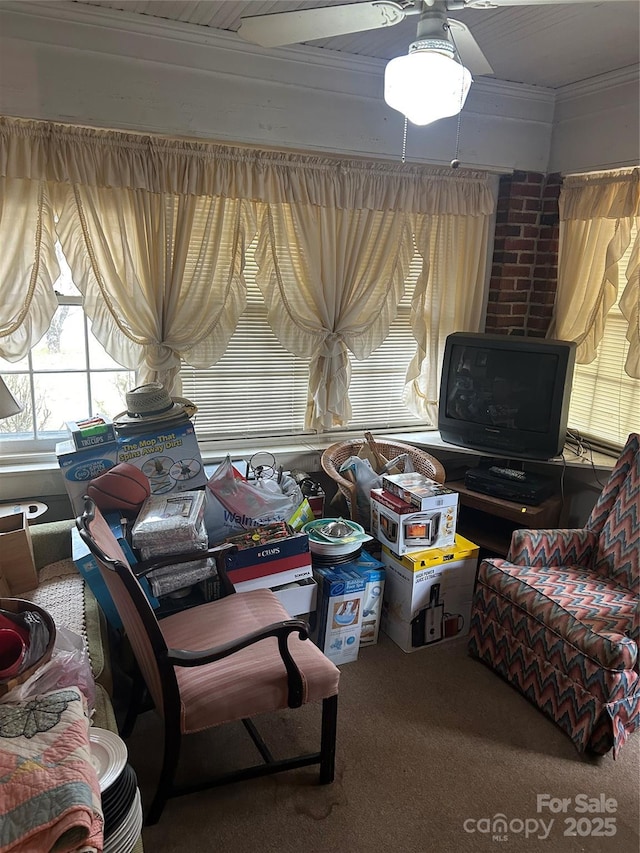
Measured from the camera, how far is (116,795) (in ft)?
4.68

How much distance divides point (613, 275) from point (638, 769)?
2288 millimetres

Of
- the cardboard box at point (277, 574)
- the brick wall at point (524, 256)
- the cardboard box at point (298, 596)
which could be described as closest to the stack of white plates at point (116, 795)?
the cardboard box at point (277, 574)

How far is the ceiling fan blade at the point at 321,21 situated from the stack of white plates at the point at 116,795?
1905 millimetres

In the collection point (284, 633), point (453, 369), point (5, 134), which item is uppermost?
point (5, 134)

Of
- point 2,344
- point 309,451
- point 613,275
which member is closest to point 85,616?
point 2,344

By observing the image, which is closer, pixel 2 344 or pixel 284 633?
pixel 284 633

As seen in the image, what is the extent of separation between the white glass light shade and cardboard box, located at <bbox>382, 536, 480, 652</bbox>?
1.76 meters

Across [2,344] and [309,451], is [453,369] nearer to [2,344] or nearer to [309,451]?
[309,451]

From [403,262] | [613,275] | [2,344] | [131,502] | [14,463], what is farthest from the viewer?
[403,262]

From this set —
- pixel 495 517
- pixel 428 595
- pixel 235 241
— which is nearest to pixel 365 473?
pixel 428 595

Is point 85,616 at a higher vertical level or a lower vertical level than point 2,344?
lower

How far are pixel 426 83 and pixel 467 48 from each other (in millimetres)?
393

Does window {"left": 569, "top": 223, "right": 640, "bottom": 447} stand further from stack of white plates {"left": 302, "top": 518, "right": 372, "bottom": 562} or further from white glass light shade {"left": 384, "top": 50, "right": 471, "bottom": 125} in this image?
white glass light shade {"left": 384, "top": 50, "right": 471, "bottom": 125}

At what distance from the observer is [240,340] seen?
10.3 ft
